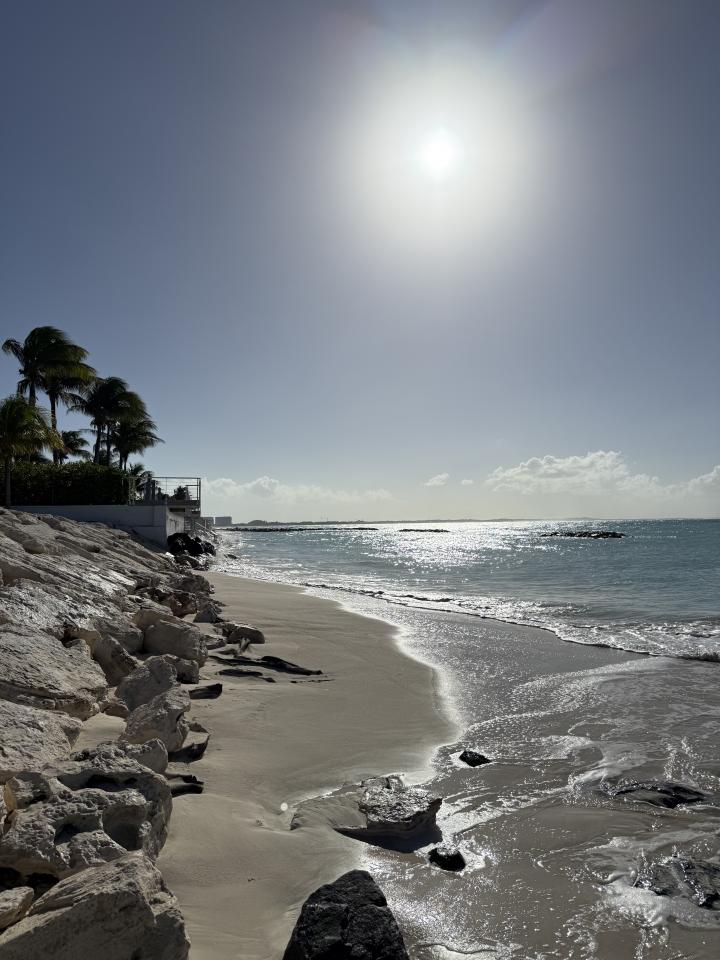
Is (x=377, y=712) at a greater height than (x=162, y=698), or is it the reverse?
(x=162, y=698)

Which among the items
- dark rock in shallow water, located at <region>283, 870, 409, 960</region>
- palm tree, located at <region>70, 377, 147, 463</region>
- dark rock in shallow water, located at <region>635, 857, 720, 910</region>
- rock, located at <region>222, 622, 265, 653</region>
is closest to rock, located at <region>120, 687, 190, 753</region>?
dark rock in shallow water, located at <region>283, 870, 409, 960</region>

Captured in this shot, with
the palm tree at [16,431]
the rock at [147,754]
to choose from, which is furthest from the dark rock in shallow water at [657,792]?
the palm tree at [16,431]

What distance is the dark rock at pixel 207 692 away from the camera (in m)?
7.09

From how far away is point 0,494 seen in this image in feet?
92.4

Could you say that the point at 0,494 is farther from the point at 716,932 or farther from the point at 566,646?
the point at 716,932

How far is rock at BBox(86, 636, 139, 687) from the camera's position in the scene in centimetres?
661

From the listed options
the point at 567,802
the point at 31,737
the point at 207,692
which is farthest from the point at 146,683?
the point at 567,802

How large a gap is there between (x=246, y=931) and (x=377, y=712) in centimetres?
447

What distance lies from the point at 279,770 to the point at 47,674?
7.24 feet

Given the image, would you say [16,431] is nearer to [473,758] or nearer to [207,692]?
[207,692]

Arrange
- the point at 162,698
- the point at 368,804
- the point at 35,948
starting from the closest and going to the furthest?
the point at 35,948 → the point at 368,804 → the point at 162,698

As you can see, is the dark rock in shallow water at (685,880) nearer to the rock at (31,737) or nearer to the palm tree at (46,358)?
the rock at (31,737)

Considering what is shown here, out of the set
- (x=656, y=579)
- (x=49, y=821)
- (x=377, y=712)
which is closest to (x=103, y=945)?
(x=49, y=821)

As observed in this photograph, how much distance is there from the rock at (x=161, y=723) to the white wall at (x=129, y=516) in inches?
958
